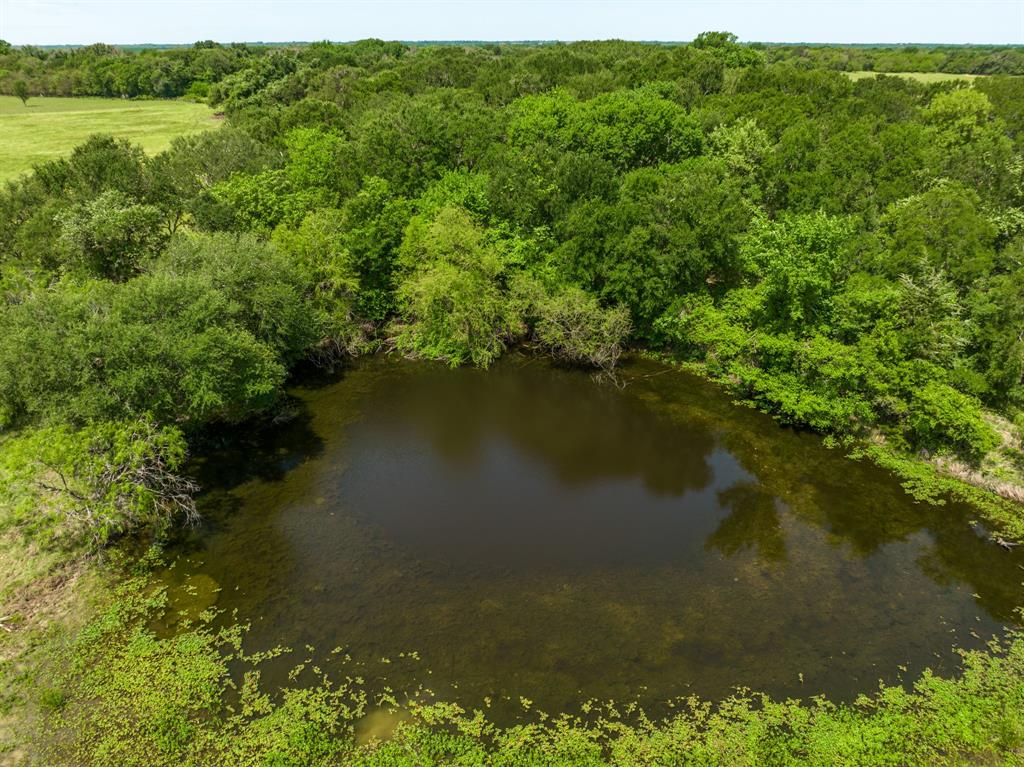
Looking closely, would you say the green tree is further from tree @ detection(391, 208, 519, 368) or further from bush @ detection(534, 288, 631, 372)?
bush @ detection(534, 288, 631, 372)

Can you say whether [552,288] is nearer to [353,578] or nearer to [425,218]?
[425,218]

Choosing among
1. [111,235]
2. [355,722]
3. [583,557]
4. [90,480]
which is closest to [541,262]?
[583,557]

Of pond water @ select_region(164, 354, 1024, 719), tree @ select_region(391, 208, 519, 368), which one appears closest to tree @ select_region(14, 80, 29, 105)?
tree @ select_region(391, 208, 519, 368)

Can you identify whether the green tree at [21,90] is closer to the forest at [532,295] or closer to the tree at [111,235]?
the forest at [532,295]

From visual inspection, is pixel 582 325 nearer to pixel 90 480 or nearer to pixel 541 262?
pixel 541 262

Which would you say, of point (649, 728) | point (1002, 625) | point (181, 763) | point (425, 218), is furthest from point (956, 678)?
A: point (425, 218)
